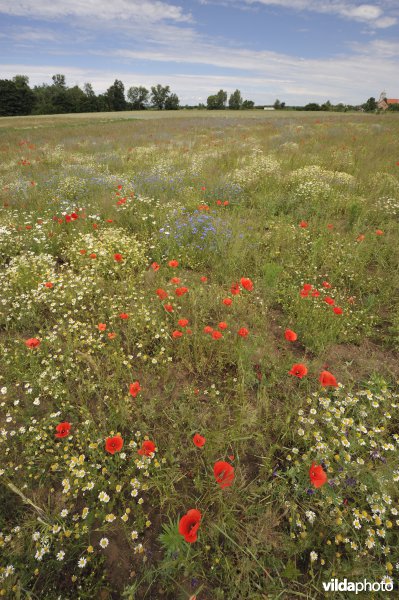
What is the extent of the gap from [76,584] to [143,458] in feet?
2.57

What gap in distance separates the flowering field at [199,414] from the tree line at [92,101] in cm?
8195

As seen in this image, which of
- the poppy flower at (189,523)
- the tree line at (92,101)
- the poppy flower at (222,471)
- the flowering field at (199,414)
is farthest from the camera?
the tree line at (92,101)

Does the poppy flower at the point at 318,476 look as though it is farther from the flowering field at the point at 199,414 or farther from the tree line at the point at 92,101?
the tree line at the point at 92,101

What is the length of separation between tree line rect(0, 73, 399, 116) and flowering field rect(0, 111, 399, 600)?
269 feet

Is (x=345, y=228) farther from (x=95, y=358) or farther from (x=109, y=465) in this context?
(x=109, y=465)

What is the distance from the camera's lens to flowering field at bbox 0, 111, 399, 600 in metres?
1.81

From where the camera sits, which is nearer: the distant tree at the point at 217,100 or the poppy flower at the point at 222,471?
the poppy flower at the point at 222,471

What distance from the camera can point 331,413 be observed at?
2520 mm

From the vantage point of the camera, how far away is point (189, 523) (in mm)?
1591

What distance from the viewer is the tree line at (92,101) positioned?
65.0 meters

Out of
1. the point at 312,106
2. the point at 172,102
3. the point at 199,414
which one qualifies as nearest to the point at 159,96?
the point at 172,102

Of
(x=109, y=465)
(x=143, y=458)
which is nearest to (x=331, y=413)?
(x=143, y=458)

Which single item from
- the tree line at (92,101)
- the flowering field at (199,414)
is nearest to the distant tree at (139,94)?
the tree line at (92,101)

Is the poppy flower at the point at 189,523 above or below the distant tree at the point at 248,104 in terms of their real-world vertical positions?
below
